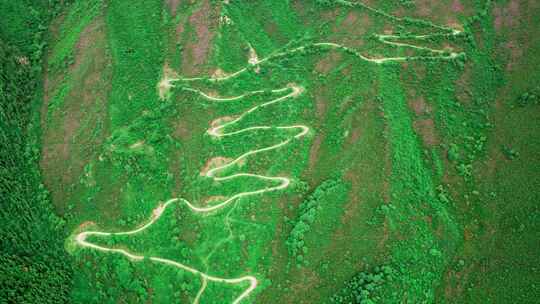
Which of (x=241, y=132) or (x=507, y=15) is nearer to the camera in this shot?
(x=241, y=132)

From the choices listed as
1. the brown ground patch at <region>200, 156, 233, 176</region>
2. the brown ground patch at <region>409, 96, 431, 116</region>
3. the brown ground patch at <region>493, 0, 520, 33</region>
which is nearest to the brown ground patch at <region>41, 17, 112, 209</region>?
the brown ground patch at <region>200, 156, 233, 176</region>

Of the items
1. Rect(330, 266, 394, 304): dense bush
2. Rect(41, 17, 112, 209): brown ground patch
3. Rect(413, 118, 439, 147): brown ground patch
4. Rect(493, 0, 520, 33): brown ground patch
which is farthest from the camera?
Rect(493, 0, 520, 33): brown ground patch

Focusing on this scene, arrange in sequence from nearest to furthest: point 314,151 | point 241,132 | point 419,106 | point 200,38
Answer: point 314,151, point 419,106, point 241,132, point 200,38

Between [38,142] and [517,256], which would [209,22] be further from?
[517,256]

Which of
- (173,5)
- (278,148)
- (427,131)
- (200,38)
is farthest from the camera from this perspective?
(173,5)

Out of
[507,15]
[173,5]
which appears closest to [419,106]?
[507,15]

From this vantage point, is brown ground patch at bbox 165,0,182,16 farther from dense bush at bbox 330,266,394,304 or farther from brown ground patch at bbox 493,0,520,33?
brown ground patch at bbox 493,0,520,33

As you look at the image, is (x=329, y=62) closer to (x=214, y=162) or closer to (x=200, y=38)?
(x=200, y=38)
